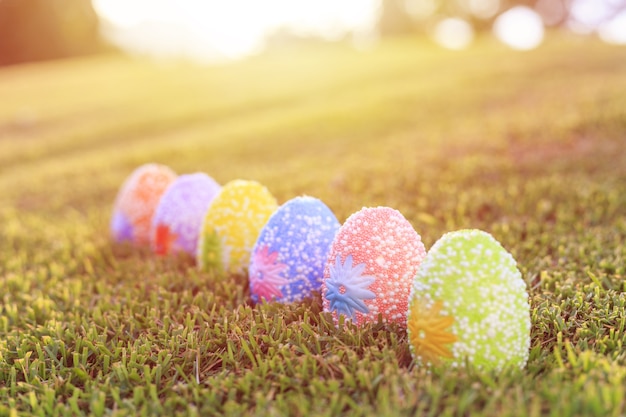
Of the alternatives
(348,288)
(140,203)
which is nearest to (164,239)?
(140,203)

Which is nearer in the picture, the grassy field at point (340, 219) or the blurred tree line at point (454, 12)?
the grassy field at point (340, 219)

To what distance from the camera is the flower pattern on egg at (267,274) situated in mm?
2615

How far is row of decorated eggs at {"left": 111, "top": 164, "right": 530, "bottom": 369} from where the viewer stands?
1910mm

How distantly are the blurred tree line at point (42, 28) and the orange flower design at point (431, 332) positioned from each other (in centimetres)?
2713

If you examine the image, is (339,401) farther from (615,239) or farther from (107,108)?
(107,108)

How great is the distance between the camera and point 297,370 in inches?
78.9

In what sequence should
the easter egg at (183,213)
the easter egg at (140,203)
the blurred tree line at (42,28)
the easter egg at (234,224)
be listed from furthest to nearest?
the blurred tree line at (42,28) → the easter egg at (140,203) → the easter egg at (183,213) → the easter egg at (234,224)

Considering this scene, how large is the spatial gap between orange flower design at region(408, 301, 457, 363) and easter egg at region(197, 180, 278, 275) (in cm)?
124

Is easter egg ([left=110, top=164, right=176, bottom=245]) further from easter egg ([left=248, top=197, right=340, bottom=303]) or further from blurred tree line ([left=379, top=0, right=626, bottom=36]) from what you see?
blurred tree line ([left=379, top=0, right=626, bottom=36])

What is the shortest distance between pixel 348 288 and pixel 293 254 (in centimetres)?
41

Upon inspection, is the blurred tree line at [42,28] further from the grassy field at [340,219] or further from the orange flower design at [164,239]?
the orange flower design at [164,239]

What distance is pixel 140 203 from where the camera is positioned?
389 cm

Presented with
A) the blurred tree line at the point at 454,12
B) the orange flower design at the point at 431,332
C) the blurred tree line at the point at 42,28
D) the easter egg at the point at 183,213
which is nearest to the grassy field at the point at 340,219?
the orange flower design at the point at 431,332

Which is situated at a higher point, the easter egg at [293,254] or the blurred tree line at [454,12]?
the blurred tree line at [454,12]
